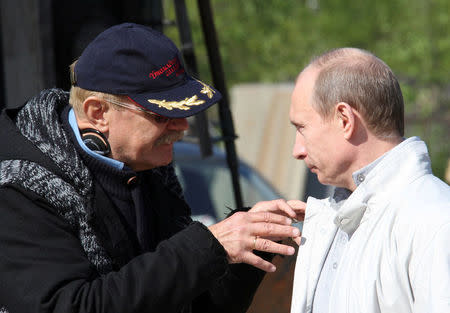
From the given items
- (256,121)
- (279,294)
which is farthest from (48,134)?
(256,121)

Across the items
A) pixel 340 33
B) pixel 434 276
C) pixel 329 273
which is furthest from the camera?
pixel 340 33

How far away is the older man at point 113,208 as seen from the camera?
2023mm

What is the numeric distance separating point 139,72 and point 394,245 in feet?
3.15

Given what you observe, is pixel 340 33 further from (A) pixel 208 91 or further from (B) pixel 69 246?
(B) pixel 69 246

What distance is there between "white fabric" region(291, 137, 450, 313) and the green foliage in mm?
11583

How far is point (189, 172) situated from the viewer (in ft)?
19.6

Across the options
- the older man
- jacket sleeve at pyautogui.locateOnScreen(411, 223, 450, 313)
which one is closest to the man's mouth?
→ the older man

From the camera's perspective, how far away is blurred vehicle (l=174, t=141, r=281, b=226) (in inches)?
227

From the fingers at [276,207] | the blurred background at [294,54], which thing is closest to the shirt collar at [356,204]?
the fingers at [276,207]

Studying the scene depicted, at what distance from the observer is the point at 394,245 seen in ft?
6.14

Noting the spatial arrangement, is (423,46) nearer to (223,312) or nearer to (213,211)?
(213,211)

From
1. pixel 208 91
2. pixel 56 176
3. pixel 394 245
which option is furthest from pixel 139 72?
pixel 394 245

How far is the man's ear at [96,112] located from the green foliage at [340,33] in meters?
11.3

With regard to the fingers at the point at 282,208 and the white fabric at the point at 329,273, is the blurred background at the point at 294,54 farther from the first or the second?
the white fabric at the point at 329,273
